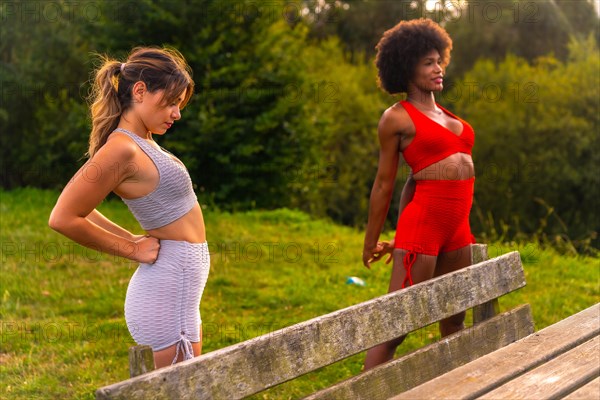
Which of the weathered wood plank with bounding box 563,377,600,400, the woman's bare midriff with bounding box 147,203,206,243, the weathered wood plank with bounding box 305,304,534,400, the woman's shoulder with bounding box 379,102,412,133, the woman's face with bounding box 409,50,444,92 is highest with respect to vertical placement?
the woman's face with bounding box 409,50,444,92

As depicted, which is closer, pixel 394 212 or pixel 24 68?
pixel 24 68

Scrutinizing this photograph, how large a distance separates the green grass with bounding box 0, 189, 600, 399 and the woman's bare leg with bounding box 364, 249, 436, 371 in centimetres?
135

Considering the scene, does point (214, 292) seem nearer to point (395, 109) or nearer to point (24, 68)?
point (395, 109)

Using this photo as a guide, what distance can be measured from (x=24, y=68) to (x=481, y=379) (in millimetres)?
18106

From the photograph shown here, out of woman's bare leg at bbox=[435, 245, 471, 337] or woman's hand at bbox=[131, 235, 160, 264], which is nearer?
woman's hand at bbox=[131, 235, 160, 264]

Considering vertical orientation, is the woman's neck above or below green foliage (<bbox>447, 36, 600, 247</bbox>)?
above

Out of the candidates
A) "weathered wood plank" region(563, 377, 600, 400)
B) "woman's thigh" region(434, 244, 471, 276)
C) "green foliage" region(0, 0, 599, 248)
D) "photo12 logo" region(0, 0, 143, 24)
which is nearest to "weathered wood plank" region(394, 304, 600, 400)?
"weathered wood plank" region(563, 377, 600, 400)

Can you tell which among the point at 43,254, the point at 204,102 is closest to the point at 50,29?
the point at 204,102

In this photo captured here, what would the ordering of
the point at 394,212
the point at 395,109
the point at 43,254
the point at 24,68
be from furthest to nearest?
1. the point at 394,212
2. the point at 24,68
3. the point at 43,254
4. the point at 395,109

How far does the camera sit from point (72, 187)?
2.54 meters

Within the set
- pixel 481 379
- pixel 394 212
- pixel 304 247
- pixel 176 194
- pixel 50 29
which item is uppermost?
pixel 50 29

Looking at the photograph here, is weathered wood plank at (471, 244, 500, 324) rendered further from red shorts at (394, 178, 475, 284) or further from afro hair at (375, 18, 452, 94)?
afro hair at (375, 18, 452, 94)

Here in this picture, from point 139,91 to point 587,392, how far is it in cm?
178

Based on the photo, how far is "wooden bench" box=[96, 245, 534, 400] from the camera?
2.15 metres
